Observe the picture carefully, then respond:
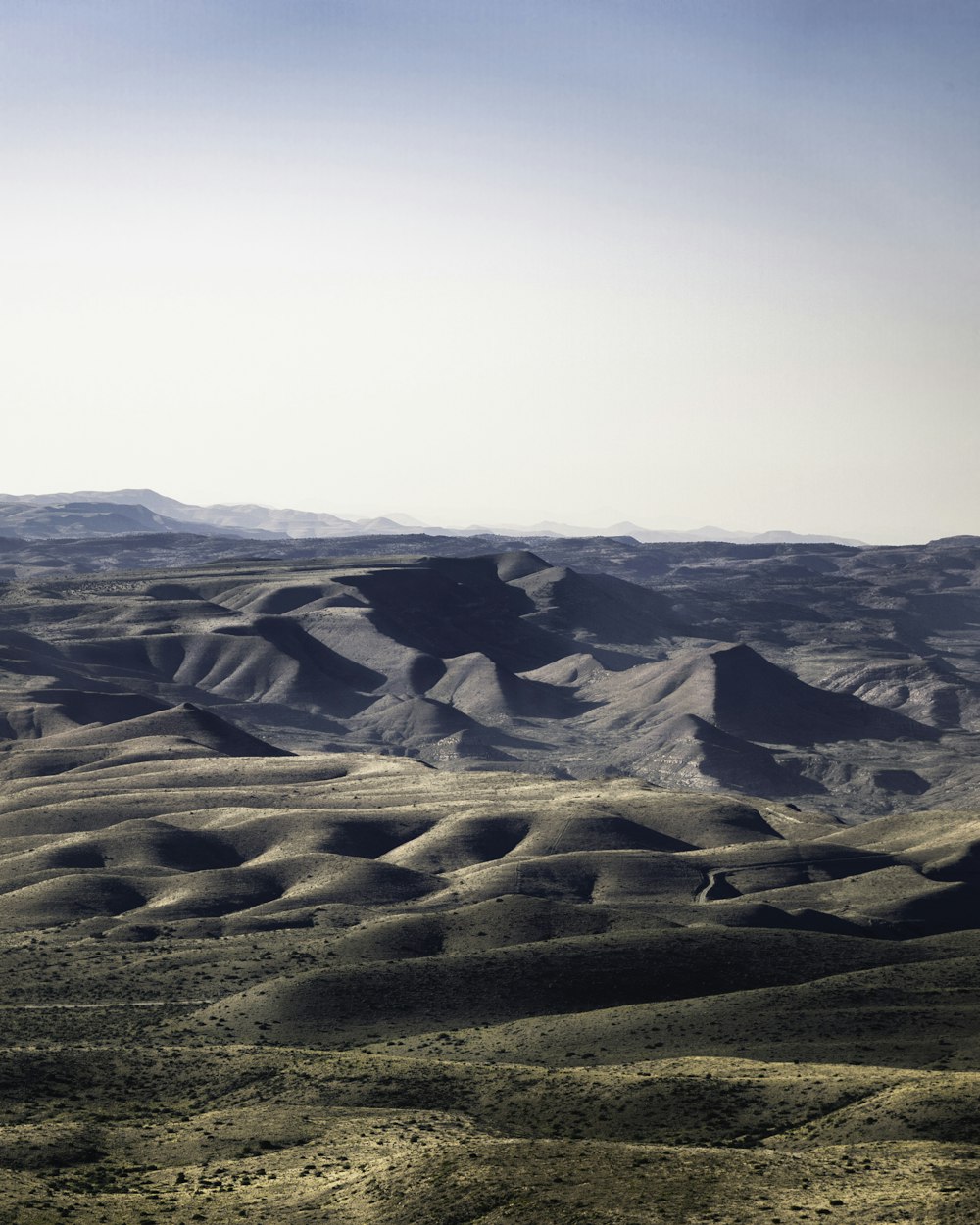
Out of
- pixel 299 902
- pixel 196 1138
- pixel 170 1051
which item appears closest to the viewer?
pixel 196 1138

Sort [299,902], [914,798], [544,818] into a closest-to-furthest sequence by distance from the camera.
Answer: [299,902] → [544,818] → [914,798]

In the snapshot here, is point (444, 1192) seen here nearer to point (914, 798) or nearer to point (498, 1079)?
point (498, 1079)

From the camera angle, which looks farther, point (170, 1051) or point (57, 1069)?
point (170, 1051)

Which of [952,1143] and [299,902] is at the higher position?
[952,1143]

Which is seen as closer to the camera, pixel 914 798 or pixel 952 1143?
pixel 952 1143

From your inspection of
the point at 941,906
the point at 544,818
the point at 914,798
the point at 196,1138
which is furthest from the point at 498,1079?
the point at 914,798

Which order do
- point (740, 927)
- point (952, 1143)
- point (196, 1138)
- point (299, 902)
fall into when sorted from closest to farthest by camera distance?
point (952, 1143) < point (196, 1138) < point (740, 927) < point (299, 902)

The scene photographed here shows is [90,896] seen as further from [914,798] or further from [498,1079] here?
[914,798]

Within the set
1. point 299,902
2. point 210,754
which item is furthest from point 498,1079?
point 210,754

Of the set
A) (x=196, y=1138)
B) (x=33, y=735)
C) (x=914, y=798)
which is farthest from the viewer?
(x=914, y=798)
